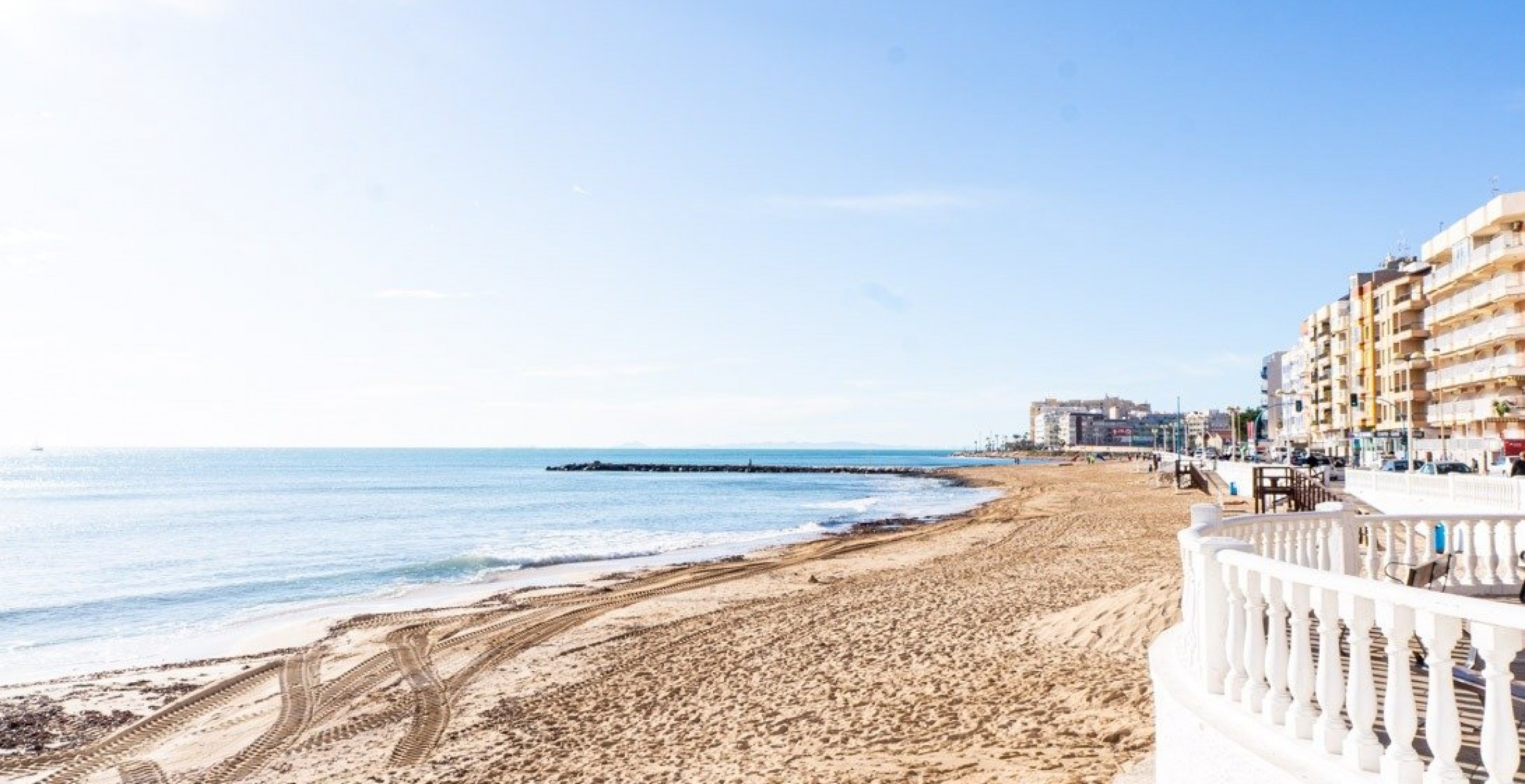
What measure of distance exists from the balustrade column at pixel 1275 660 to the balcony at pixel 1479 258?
5135 cm

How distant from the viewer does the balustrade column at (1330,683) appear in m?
3.56

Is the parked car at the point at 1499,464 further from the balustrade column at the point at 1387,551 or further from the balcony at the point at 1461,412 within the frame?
the balustrade column at the point at 1387,551

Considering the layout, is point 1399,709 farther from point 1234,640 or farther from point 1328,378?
point 1328,378

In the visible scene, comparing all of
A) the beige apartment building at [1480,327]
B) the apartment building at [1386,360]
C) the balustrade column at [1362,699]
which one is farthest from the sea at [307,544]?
the beige apartment building at [1480,327]

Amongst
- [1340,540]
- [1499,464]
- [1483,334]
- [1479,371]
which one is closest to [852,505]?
[1499,464]

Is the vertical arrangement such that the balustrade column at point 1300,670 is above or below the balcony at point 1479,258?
below

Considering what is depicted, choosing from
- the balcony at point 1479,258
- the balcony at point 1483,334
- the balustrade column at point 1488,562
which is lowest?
the balustrade column at point 1488,562

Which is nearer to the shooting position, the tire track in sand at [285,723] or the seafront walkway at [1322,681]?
the seafront walkway at [1322,681]

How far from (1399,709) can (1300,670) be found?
0.58 m

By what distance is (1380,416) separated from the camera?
64.8 metres

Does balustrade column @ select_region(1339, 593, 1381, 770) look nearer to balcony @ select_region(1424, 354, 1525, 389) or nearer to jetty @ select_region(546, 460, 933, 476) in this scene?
balcony @ select_region(1424, 354, 1525, 389)

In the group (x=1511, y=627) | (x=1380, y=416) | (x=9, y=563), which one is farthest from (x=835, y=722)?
(x=1380, y=416)

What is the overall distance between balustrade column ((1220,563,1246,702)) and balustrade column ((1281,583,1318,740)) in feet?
1.35

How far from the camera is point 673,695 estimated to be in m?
11.5
